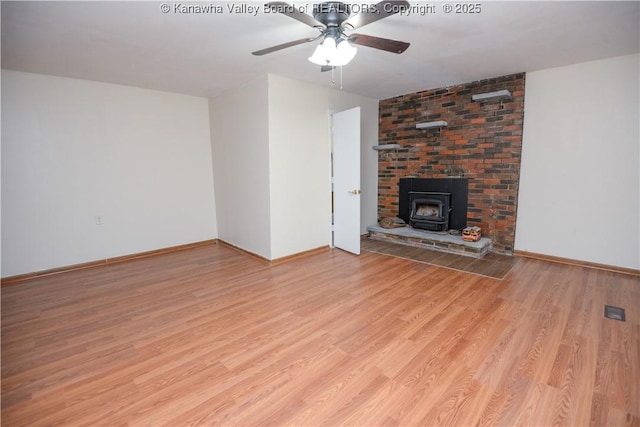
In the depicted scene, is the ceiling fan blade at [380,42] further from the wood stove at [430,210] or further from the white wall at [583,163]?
the wood stove at [430,210]

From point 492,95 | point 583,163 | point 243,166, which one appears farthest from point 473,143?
point 243,166

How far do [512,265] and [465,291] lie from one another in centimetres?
122

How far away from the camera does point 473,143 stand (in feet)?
14.4

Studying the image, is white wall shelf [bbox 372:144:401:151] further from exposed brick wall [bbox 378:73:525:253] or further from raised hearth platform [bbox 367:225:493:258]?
raised hearth platform [bbox 367:225:493:258]

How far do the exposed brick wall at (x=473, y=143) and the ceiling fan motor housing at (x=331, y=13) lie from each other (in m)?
3.04

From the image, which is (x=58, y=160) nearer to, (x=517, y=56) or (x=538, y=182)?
(x=517, y=56)

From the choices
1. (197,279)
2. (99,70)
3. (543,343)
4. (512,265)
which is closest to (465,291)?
(543,343)

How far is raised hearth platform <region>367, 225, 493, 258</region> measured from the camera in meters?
4.14

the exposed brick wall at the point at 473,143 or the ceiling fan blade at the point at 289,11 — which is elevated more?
the ceiling fan blade at the point at 289,11

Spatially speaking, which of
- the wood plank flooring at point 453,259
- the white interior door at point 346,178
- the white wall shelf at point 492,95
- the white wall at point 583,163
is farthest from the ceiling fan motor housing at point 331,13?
the white wall at point 583,163

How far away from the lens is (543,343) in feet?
7.08

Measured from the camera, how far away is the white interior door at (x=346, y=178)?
4247mm

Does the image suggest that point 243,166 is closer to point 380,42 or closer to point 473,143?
point 380,42

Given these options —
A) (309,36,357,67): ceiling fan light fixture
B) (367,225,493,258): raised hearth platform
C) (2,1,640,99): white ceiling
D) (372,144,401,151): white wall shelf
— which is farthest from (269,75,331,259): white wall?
(309,36,357,67): ceiling fan light fixture
